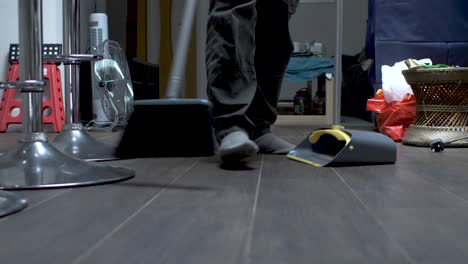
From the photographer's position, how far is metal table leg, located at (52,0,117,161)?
1.41 m

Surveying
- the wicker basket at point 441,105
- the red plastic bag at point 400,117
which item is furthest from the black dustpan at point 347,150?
the red plastic bag at point 400,117

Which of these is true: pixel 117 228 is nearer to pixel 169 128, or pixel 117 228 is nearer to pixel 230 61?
pixel 230 61

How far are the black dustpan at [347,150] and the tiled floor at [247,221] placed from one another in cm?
17

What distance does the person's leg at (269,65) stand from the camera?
1.62 meters

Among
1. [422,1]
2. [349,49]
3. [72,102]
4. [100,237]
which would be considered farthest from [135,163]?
[349,49]

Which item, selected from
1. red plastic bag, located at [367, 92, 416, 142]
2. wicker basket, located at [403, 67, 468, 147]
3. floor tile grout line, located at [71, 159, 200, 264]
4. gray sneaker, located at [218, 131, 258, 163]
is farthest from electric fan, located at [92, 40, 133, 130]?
red plastic bag, located at [367, 92, 416, 142]

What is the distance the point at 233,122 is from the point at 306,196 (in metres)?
0.49

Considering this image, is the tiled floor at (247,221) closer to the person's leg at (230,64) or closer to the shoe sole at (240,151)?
the shoe sole at (240,151)

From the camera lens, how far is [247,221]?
74 centimetres

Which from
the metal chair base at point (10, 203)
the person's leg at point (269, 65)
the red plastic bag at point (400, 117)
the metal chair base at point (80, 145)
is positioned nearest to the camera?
the metal chair base at point (10, 203)

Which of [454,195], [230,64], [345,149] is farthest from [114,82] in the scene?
[454,195]

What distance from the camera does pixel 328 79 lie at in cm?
368

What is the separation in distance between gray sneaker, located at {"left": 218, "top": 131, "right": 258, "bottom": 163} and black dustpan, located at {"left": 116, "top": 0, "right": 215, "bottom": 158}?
35 cm

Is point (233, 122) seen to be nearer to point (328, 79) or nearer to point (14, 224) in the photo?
point (14, 224)
